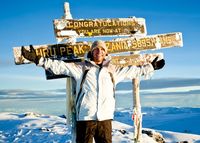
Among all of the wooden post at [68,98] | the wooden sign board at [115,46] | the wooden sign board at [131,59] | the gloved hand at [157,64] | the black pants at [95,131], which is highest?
the wooden sign board at [115,46]

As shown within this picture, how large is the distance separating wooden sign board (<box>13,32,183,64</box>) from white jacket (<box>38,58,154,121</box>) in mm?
1147

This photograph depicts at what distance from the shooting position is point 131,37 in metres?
9.65

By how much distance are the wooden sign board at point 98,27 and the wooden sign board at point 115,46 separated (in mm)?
200

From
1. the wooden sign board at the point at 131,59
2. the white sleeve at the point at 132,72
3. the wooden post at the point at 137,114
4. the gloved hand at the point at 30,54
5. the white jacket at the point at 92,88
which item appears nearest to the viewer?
the white jacket at the point at 92,88

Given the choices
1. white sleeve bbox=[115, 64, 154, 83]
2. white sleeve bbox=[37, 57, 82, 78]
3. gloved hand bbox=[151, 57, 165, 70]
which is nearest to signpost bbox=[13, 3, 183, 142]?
white sleeve bbox=[37, 57, 82, 78]

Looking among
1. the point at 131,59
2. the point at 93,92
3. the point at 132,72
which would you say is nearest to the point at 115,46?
the point at 131,59

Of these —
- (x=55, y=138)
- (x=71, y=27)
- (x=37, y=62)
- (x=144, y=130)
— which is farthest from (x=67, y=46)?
(x=144, y=130)

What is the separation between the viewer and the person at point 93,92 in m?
7.20

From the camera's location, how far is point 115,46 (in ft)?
30.8

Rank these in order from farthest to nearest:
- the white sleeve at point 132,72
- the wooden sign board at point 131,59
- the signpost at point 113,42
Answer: the wooden sign board at point 131,59 < the signpost at point 113,42 < the white sleeve at point 132,72

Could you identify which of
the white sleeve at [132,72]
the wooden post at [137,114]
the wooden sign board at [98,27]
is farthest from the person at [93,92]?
the wooden post at [137,114]

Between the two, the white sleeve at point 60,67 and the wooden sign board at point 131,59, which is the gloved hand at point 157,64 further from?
the white sleeve at point 60,67

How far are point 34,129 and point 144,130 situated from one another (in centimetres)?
380

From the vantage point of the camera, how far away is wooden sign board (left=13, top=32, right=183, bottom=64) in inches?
332
